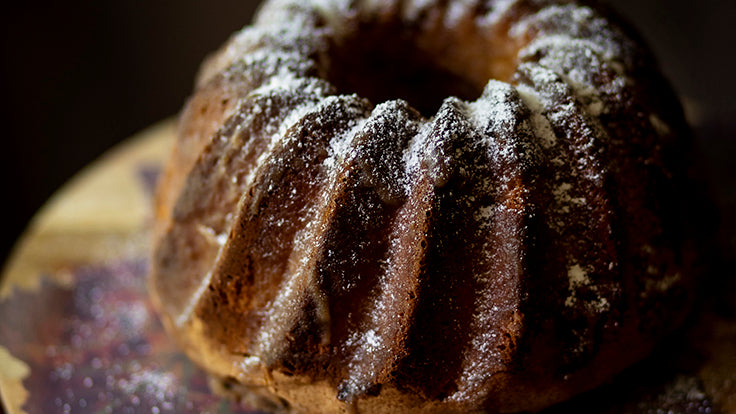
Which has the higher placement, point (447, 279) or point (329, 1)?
point (329, 1)

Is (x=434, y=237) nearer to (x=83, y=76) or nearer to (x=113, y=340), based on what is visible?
(x=113, y=340)

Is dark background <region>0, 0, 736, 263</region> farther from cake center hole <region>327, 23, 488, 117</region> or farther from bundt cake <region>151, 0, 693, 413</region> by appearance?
bundt cake <region>151, 0, 693, 413</region>

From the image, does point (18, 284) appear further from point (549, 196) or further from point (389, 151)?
point (549, 196)

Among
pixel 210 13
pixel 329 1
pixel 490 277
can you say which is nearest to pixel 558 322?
pixel 490 277

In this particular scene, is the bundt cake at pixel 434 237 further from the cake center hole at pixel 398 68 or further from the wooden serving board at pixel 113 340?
the cake center hole at pixel 398 68

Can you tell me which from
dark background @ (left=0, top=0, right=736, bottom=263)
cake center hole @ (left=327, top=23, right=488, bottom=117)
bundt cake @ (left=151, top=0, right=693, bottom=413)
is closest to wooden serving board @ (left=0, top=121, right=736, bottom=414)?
bundt cake @ (left=151, top=0, right=693, bottom=413)

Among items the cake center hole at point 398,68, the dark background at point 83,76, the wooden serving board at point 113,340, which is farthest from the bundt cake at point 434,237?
the dark background at point 83,76

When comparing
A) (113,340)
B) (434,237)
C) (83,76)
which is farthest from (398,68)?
(83,76)
